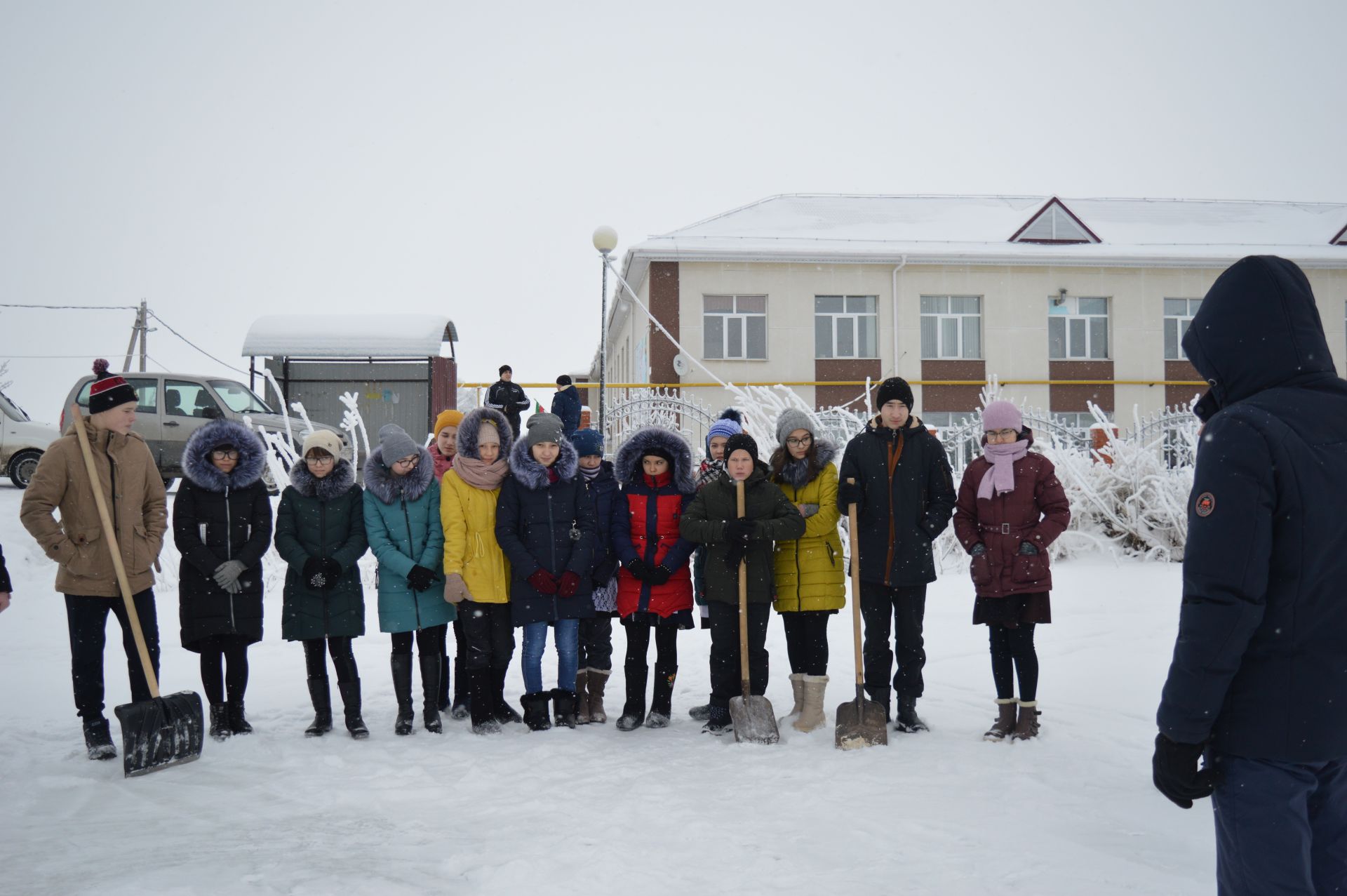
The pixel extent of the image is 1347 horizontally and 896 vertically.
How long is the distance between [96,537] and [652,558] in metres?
2.93

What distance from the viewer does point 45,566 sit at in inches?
398

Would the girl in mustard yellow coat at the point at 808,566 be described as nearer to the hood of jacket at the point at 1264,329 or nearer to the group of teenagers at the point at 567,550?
the group of teenagers at the point at 567,550

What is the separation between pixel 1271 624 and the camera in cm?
228

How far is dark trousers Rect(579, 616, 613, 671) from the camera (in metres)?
6.00

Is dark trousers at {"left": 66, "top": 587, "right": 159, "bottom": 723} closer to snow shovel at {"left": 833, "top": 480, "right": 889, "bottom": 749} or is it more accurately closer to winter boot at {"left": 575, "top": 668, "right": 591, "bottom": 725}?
winter boot at {"left": 575, "top": 668, "right": 591, "bottom": 725}

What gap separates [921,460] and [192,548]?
4.03 meters

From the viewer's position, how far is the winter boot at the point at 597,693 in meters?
5.93

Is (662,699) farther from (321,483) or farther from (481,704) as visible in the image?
(321,483)

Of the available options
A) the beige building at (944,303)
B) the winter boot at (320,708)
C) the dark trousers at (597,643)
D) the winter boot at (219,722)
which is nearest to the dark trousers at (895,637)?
the dark trousers at (597,643)

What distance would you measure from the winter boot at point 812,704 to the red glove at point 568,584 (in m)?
1.39

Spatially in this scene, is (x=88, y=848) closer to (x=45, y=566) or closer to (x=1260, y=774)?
(x=1260, y=774)

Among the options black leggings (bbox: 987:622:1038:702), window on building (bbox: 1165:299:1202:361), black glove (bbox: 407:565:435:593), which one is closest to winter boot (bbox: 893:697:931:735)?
black leggings (bbox: 987:622:1038:702)

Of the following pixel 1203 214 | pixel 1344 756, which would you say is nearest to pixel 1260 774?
pixel 1344 756

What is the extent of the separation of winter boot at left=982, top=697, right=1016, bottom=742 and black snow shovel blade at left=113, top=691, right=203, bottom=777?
404 cm
